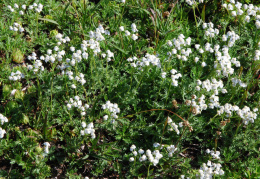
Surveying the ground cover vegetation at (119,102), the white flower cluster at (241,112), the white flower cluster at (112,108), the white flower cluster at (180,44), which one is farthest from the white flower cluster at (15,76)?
the white flower cluster at (241,112)

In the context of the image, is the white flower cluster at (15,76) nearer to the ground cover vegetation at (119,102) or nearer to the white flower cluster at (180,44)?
the ground cover vegetation at (119,102)

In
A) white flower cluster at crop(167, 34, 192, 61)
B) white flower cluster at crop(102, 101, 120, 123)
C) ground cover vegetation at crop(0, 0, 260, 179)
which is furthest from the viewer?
white flower cluster at crop(167, 34, 192, 61)

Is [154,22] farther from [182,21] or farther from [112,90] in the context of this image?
[112,90]

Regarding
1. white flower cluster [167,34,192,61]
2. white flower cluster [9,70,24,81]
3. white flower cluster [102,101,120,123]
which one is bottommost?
white flower cluster [102,101,120,123]

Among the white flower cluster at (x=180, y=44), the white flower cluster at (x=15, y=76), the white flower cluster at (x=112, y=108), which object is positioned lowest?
the white flower cluster at (x=112, y=108)

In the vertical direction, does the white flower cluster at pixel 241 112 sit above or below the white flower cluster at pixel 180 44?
below

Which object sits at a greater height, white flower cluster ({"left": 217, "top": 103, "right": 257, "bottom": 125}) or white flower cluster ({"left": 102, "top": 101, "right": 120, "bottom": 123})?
white flower cluster ({"left": 217, "top": 103, "right": 257, "bottom": 125})

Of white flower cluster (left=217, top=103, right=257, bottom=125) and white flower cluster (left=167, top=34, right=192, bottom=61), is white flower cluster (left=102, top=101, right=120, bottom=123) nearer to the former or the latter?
white flower cluster (left=167, top=34, right=192, bottom=61)

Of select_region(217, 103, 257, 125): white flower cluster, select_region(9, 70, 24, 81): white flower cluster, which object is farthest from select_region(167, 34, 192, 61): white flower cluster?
select_region(9, 70, 24, 81): white flower cluster

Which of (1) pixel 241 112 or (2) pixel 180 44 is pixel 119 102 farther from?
(1) pixel 241 112
